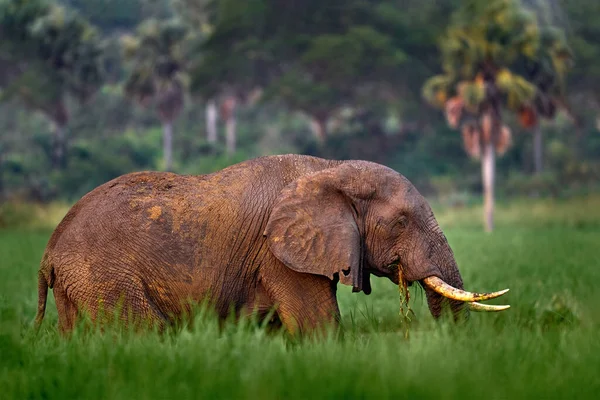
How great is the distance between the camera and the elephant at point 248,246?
697 cm

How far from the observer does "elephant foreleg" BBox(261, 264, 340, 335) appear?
695cm

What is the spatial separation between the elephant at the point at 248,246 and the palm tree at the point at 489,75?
26.1m

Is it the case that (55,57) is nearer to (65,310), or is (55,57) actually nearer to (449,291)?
(65,310)

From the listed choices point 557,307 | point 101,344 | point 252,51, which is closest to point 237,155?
point 252,51

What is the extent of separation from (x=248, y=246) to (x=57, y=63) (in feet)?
134

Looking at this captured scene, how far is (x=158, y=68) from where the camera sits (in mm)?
46062

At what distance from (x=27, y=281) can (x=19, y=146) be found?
1721 inches

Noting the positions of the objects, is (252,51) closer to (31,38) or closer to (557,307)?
(31,38)

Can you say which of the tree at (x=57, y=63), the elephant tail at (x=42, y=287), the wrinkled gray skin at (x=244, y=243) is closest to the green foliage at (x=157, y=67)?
the tree at (x=57, y=63)

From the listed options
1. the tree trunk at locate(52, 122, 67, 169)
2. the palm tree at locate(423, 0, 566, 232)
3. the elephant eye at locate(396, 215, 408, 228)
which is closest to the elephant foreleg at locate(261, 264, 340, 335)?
the elephant eye at locate(396, 215, 408, 228)

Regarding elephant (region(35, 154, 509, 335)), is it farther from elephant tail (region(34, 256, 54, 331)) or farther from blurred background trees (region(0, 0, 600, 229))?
blurred background trees (region(0, 0, 600, 229))

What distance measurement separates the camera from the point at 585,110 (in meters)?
50.9

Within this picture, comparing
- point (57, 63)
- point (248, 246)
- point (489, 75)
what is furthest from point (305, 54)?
point (248, 246)

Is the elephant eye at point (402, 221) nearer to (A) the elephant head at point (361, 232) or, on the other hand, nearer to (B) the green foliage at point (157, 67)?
(A) the elephant head at point (361, 232)
